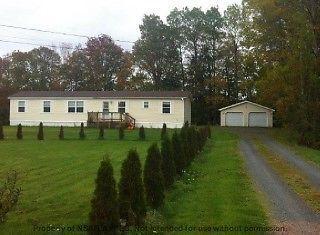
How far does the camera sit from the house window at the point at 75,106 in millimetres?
43562

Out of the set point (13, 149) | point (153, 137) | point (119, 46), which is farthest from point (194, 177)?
point (119, 46)

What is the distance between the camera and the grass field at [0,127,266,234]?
31.5 ft

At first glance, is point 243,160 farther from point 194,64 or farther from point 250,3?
point 194,64

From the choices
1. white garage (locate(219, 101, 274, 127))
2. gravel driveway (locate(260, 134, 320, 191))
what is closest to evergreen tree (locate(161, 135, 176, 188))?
gravel driveway (locate(260, 134, 320, 191))

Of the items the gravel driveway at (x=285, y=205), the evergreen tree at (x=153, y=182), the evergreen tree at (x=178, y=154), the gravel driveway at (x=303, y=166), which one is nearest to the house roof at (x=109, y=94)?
the gravel driveway at (x=303, y=166)

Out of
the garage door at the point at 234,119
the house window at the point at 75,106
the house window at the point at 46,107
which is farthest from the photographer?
the garage door at the point at 234,119

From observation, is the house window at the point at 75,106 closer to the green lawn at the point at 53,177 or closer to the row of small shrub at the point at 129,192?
the green lawn at the point at 53,177

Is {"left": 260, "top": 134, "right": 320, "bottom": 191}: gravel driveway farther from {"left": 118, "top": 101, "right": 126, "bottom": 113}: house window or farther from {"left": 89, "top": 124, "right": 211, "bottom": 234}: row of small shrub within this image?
{"left": 118, "top": 101, "right": 126, "bottom": 113}: house window

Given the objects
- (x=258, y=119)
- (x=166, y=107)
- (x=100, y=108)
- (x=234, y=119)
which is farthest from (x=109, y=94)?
(x=258, y=119)

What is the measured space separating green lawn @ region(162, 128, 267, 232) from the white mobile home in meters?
24.5

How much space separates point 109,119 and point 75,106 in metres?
4.03

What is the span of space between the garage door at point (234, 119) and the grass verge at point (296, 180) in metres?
28.1

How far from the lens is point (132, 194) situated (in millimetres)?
8812

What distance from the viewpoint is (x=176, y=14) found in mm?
64125
